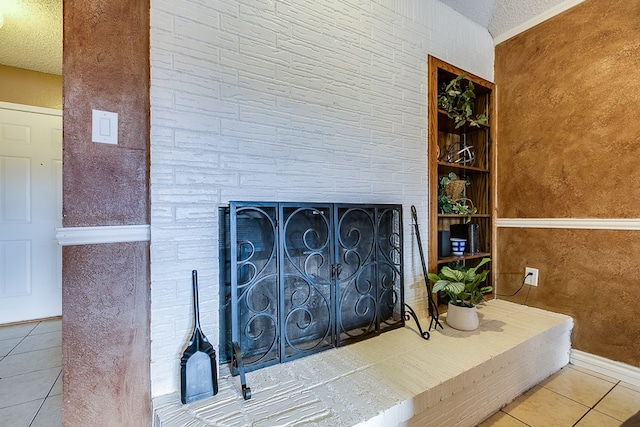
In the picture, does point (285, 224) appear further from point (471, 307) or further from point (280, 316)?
point (471, 307)

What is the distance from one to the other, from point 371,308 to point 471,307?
1.87 ft

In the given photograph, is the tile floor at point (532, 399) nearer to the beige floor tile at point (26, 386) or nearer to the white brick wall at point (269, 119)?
the beige floor tile at point (26, 386)

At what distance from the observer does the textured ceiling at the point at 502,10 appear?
184 cm

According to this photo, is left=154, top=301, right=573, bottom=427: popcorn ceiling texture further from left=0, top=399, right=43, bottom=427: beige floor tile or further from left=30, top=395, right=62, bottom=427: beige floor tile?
left=0, top=399, right=43, bottom=427: beige floor tile

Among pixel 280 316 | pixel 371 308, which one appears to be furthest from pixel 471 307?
pixel 280 316

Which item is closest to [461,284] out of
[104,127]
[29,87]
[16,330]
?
[104,127]

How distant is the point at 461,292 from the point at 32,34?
3.51 metres

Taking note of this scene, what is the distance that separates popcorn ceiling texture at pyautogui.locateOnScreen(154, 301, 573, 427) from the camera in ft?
2.99

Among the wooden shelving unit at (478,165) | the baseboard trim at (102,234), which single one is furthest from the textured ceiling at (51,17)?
the baseboard trim at (102,234)

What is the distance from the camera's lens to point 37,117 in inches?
103

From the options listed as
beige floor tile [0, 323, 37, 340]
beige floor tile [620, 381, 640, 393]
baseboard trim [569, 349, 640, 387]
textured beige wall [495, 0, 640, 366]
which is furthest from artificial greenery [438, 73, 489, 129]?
beige floor tile [0, 323, 37, 340]

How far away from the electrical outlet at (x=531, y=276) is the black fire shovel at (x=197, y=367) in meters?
2.05

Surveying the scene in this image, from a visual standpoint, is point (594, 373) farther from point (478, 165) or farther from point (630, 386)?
point (478, 165)

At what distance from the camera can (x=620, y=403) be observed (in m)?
1.36
